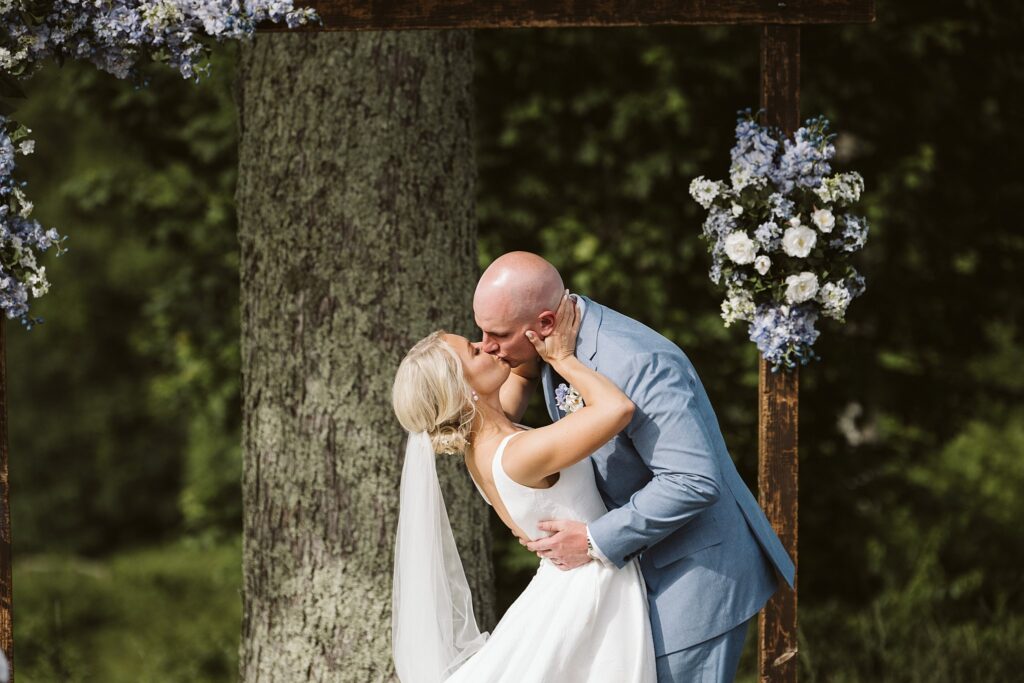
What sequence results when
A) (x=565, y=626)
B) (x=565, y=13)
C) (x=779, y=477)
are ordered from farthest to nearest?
(x=779, y=477), (x=565, y=13), (x=565, y=626)

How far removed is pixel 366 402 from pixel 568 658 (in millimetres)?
1602

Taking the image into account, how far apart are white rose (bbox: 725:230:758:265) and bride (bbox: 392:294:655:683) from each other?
2.71ft

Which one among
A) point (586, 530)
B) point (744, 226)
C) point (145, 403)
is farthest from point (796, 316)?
point (145, 403)

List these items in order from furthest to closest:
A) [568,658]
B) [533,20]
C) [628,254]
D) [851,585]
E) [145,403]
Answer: [145,403] → [851,585] → [628,254] → [533,20] → [568,658]

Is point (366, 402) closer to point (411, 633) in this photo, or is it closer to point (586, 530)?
point (411, 633)

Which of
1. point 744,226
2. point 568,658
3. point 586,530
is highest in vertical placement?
point 744,226

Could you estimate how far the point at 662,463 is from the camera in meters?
3.34

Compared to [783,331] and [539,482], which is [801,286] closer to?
[783,331]

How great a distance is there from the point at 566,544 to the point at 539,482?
0.20 meters

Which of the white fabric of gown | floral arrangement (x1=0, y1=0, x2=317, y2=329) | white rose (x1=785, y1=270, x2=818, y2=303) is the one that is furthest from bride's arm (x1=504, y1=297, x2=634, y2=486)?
floral arrangement (x1=0, y1=0, x2=317, y2=329)

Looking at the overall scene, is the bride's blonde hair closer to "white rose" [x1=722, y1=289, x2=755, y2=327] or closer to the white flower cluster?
"white rose" [x1=722, y1=289, x2=755, y2=327]

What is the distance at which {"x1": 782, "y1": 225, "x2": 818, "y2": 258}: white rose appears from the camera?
4043mm

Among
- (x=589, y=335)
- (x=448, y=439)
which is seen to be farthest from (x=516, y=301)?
(x=448, y=439)

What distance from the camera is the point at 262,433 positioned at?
15.7 ft
